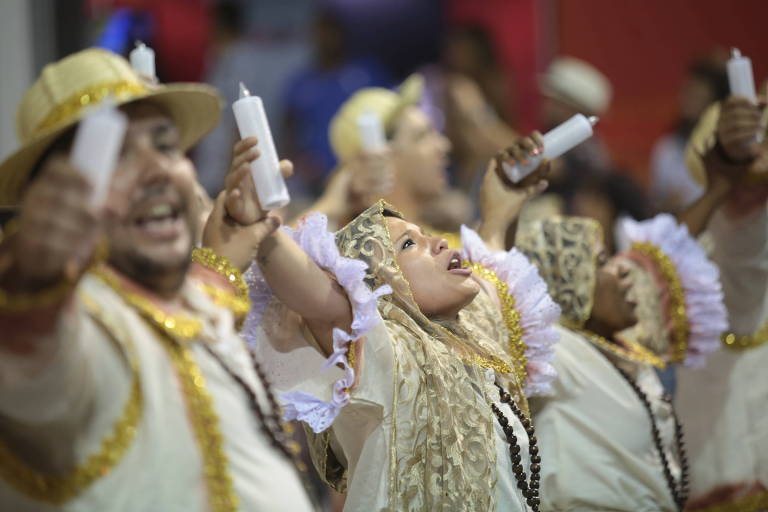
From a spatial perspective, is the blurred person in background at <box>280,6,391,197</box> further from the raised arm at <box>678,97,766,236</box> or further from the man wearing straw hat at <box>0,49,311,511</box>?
the man wearing straw hat at <box>0,49,311,511</box>

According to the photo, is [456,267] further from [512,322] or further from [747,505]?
[747,505]

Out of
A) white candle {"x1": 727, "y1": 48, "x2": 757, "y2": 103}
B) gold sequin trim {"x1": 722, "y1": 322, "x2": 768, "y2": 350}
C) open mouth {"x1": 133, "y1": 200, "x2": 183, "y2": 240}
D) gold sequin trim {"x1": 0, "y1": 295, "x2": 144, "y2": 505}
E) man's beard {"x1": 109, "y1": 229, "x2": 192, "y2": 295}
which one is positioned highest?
white candle {"x1": 727, "y1": 48, "x2": 757, "y2": 103}

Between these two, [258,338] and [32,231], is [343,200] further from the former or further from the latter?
[32,231]

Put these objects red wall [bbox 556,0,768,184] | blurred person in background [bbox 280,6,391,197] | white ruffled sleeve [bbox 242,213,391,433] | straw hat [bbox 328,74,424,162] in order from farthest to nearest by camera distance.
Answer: red wall [bbox 556,0,768,184]
blurred person in background [bbox 280,6,391,197]
straw hat [bbox 328,74,424,162]
white ruffled sleeve [bbox 242,213,391,433]

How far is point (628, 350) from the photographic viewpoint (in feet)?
12.1

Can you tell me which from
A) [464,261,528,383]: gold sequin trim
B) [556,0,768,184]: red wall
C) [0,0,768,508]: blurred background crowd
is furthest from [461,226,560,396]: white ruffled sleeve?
[556,0,768,184]: red wall

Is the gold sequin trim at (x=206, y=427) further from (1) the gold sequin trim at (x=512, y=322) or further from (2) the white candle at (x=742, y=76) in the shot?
(2) the white candle at (x=742, y=76)

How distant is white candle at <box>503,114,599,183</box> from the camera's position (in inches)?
128

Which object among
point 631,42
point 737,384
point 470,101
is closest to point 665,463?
point 737,384

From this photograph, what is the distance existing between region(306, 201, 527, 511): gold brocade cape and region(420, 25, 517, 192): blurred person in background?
3.75 m

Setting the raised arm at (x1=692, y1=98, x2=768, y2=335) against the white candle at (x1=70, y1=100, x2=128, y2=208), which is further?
the raised arm at (x1=692, y1=98, x2=768, y2=335)

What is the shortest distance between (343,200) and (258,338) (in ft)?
7.36

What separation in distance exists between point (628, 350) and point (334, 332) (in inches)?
58.2

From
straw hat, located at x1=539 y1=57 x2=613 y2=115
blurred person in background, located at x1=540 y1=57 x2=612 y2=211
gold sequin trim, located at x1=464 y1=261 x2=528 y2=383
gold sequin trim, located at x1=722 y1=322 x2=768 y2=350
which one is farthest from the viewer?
straw hat, located at x1=539 y1=57 x2=613 y2=115
